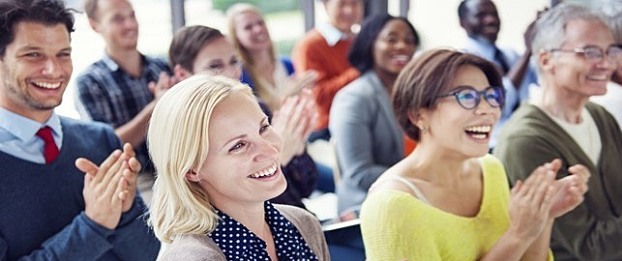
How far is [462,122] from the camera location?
1677 millimetres

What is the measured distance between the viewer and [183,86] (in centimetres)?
112

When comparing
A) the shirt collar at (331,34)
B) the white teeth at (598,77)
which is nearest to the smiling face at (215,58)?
the white teeth at (598,77)

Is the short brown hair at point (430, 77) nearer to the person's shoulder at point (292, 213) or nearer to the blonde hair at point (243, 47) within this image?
the person's shoulder at point (292, 213)

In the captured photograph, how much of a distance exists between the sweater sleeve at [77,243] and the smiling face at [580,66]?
129 cm

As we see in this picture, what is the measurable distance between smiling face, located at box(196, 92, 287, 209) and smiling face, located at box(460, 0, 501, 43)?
2.33 meters

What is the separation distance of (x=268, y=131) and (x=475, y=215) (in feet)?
2.33

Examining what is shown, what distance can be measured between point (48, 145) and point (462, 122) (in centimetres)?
90

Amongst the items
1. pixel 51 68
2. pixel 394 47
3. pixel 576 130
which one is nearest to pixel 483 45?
pixel 394 47

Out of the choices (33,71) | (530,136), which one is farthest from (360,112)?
(33,71)

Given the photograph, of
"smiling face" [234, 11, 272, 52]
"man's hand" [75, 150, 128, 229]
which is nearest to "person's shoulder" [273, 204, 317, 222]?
"man's hand" [75, 150, 128, 229]

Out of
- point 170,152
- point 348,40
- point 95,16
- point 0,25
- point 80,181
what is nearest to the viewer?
point 170,152

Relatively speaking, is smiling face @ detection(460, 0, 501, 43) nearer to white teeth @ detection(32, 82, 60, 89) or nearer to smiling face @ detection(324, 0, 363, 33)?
smiling face @ detection(324, 0, 363, 33)

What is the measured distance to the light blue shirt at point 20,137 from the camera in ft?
4.98

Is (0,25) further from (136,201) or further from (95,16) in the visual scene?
(95,16)
